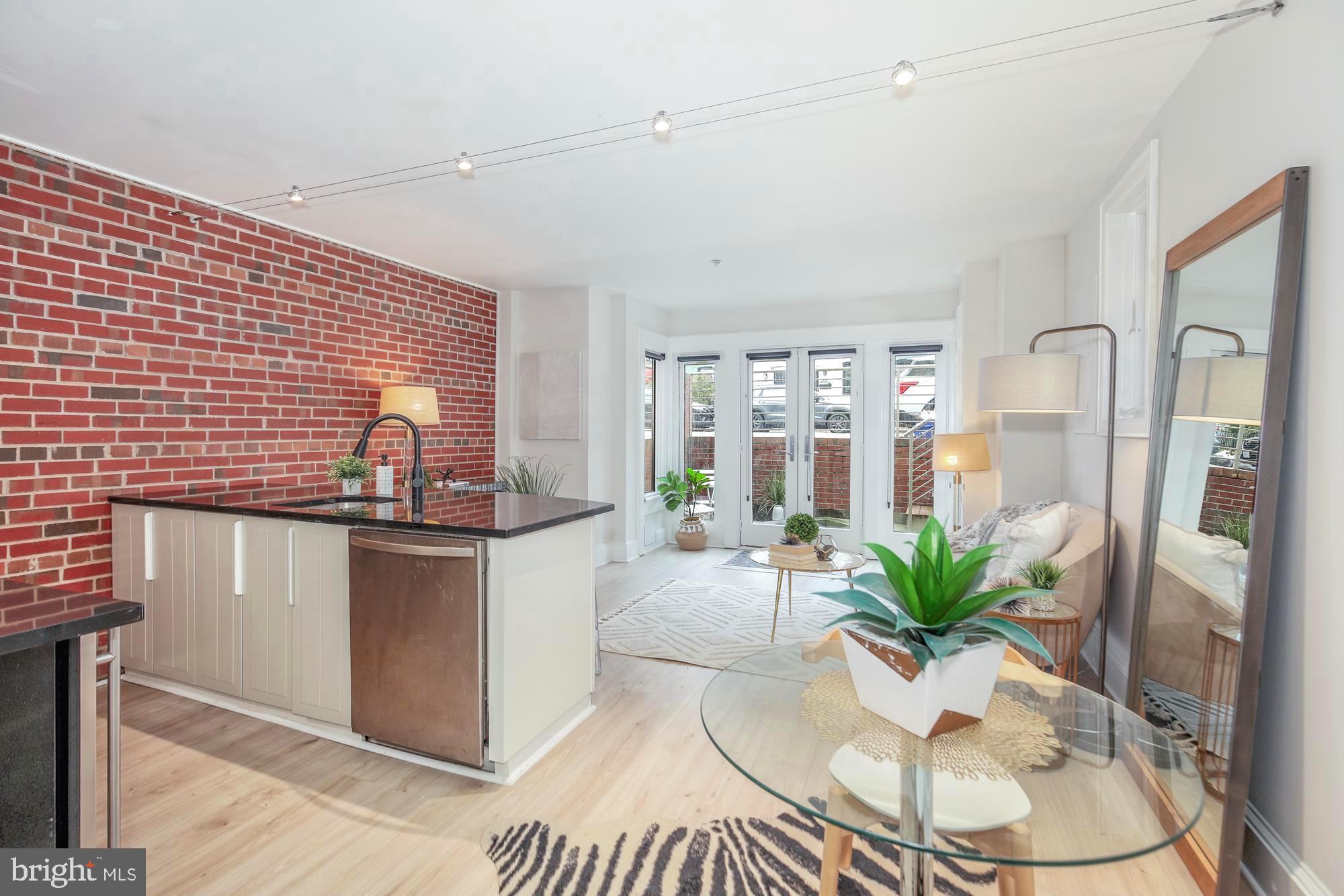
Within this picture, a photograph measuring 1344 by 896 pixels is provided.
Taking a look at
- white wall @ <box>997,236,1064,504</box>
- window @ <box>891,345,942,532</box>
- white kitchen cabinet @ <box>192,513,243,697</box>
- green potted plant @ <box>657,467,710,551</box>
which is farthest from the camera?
green potted plant @ <box>657,467,710,551</box>

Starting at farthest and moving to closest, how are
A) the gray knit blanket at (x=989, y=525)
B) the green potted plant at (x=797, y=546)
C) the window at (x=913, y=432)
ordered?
the window at (x=913, y=432), the green potted plant at (x=797, y=546), the gray knit blanket at (x=989, y=525)

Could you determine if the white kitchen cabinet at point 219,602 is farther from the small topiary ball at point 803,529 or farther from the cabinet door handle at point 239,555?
the small topiary ball at point 803,529

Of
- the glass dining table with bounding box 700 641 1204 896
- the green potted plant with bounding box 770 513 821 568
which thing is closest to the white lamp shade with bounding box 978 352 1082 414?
the green potted plant with bounding box 770 513 821 568

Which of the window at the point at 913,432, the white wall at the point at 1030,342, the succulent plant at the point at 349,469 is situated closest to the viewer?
the succulent plant at the point at 349,469

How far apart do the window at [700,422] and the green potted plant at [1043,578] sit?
157 inches

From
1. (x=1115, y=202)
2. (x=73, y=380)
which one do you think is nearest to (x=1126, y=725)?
(x=1115, y=202)

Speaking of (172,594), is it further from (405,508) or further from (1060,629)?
(1060,629)

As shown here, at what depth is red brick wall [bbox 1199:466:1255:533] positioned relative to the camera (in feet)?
5.06

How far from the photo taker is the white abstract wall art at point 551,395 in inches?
205

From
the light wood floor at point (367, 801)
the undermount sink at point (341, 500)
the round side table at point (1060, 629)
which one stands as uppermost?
the undermount sink at point (341, 500)

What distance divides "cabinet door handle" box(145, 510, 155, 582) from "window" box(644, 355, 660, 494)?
3817mm

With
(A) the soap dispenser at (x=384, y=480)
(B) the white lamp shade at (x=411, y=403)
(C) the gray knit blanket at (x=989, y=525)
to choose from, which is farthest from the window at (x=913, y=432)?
(A) the soap dispenser at (x=384, y=480)

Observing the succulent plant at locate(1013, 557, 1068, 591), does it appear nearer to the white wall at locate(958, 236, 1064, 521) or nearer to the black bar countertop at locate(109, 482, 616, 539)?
the white wall at locate(958, 236, 1064, 521)

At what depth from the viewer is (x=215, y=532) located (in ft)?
8.39
